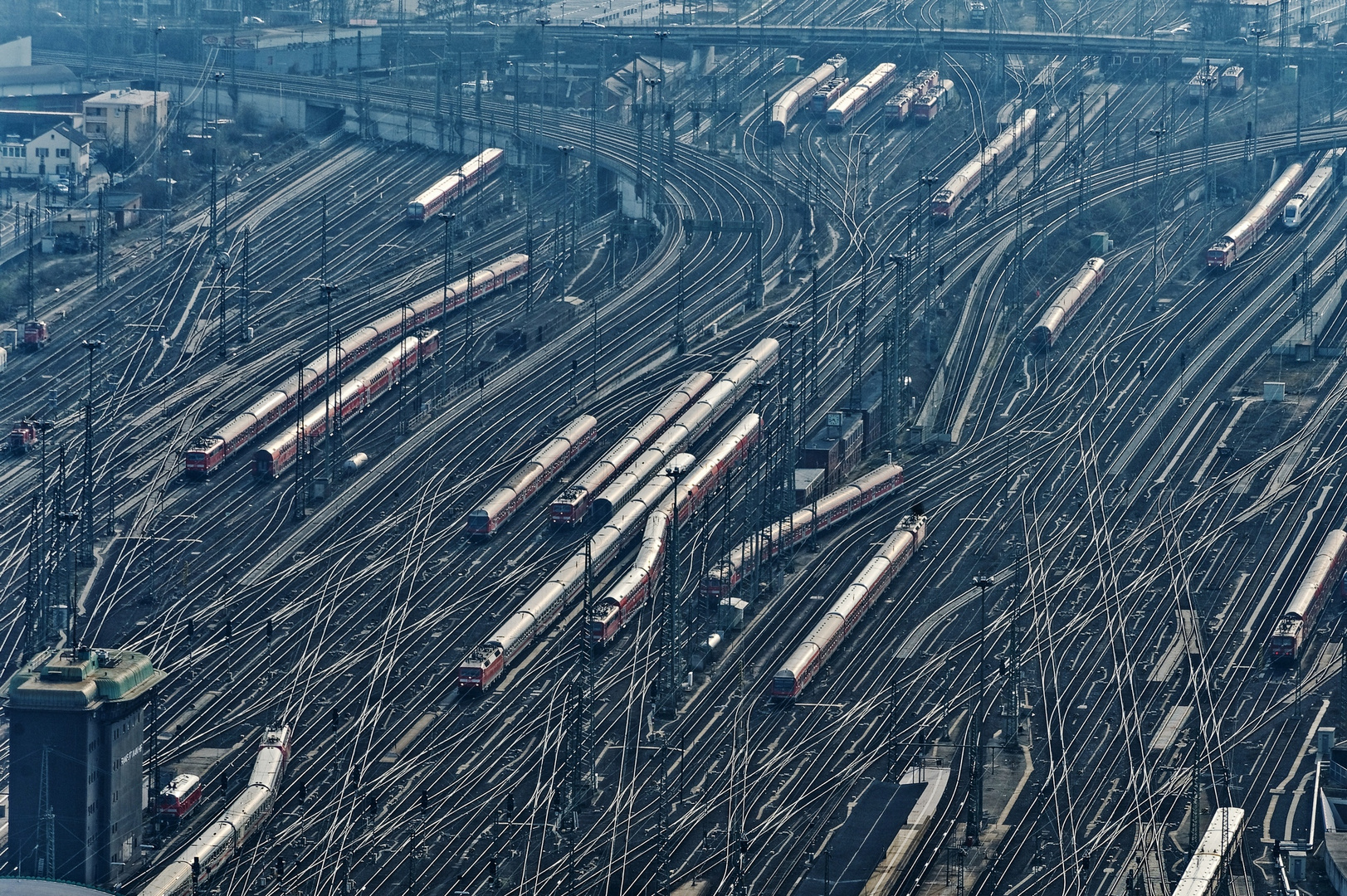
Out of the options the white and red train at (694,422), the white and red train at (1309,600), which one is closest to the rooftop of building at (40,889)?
the white and red train at (694,422)

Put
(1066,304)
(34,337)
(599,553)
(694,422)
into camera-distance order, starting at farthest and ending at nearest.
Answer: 1. (1066,304)
2. (34,337)
3. (694,422)
4. (599,553)

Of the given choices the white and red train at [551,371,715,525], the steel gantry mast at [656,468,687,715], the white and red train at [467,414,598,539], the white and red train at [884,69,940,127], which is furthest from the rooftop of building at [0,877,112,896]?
the white and red train at [884,69,940,127]

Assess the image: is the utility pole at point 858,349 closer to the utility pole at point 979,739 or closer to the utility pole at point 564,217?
the utility pole at point 564,217

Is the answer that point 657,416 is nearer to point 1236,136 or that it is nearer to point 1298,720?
point 1298,720

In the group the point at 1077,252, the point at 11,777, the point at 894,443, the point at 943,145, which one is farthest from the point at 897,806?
the point at 943,145

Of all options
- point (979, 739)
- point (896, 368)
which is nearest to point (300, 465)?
point (896, 368)

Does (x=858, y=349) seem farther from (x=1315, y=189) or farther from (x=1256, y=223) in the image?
(x=1315, y=189)

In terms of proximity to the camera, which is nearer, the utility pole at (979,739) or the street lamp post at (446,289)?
the utility pole at (979,739)
